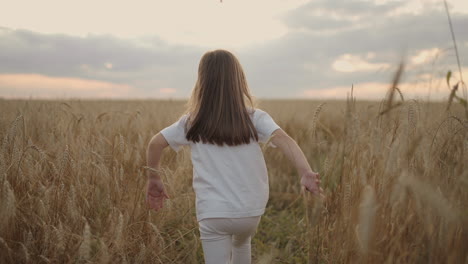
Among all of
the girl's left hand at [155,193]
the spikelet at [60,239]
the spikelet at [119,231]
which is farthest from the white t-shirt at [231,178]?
the spikelet at [60,239]

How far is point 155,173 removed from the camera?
6.29 feet

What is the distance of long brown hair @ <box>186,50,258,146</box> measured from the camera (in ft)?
5.78

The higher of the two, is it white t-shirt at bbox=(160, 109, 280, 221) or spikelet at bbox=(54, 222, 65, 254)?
white t-shirt at bbox=(160, 109, 280, 221)

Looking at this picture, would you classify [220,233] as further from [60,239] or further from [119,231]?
[60,239]

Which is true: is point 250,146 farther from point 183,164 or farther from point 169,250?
point 183,164

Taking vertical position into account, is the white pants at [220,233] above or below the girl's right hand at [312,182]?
below

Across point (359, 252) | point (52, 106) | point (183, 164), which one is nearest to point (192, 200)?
point (183, 164)

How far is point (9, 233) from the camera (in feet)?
5.74

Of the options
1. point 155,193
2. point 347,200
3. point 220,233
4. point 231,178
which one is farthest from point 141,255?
point 347,200

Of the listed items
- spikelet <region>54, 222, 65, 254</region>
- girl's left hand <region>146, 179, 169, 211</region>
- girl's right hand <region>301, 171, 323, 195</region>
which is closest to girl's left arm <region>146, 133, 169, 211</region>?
girl's left hand <region>146, 179, 169, 211</region>

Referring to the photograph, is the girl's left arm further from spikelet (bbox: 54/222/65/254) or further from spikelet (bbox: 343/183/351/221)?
spikelet (bbox: 343/183/351/221)

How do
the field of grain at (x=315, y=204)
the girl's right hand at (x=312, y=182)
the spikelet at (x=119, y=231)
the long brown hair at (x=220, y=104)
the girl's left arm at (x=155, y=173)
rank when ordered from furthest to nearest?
1. the girl's left arm at (x=155, y=173)
2. the long brown hair at (x=220, y=104)
3. the girl's right hand at (x=312, y=182)
4. the spikelet at (x=119, y=231)
5. the field of grain at (x=315, y=204)

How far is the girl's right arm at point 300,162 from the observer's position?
5.31ft

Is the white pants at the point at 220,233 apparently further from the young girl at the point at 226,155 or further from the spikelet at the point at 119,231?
the spikelet at the point at 119,231
